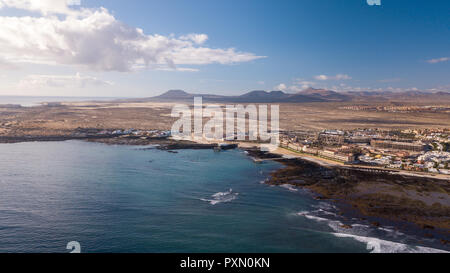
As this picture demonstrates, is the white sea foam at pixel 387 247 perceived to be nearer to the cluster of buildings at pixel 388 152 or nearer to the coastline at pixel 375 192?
the coastline at pixel 375 192

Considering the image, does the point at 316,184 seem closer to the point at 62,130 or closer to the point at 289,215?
the point at 289,215

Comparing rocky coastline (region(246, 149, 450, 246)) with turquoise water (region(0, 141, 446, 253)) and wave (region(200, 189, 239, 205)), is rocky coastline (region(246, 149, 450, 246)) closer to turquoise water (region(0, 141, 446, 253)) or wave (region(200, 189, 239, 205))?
turquoise water (region(0, 141, 446, 253))

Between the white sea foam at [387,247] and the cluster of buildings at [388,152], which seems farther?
the cluster of buildings at [388,152]

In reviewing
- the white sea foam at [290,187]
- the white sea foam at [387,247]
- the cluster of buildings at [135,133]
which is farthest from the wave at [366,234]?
the cluster of buildings at [135,133]

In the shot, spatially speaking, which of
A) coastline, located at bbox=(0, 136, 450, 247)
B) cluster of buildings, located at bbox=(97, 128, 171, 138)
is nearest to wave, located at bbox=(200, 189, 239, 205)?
coastline, located at bbox=(0, 136, 450, 247)

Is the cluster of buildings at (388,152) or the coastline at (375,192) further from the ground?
the cluster of buildings at (388,152)

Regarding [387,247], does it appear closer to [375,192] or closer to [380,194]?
[380,194]

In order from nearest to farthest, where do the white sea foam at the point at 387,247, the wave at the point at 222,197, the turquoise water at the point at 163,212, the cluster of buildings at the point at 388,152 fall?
the white sea foam at the point at 387,247 < the turquoise water at the point at 163,212 < the wave at the point at 222,197 < the cluster of buildings at the point at 388,152
